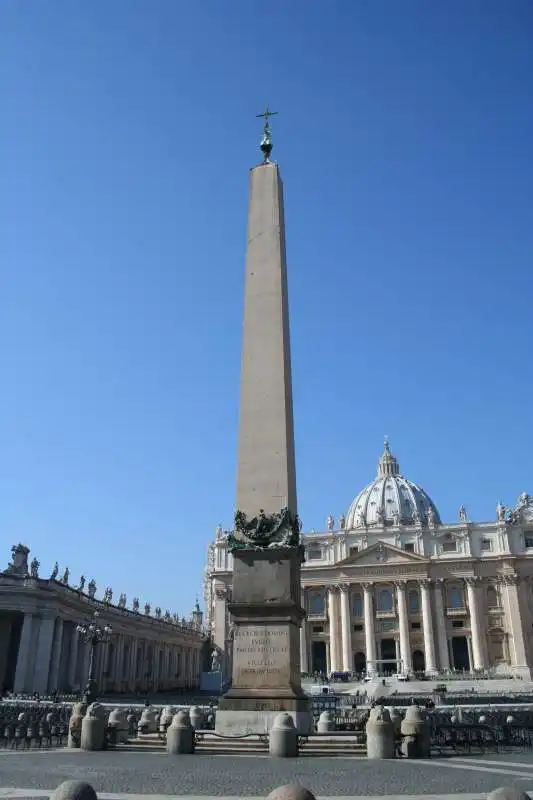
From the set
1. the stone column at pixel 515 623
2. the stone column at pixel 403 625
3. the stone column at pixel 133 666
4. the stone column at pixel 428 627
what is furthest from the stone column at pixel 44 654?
the stone column at pixel 515 623

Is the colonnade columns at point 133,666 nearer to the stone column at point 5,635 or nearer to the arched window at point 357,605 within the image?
the stone column at point 5,635

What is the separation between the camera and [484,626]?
93.4m

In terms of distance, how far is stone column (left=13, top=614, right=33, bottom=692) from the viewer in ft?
152

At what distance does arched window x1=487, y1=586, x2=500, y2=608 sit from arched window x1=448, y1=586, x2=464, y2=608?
366 cm

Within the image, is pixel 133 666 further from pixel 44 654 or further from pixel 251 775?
pixel 251 775

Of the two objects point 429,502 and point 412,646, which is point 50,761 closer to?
point 412,646

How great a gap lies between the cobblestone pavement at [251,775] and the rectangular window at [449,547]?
87320 millimetres

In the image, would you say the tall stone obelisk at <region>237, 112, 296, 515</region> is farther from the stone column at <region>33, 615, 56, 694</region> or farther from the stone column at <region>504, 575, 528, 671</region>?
the stone column at <region>504, 575, 528, 671</region>

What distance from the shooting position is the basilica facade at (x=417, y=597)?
93062 millimetres

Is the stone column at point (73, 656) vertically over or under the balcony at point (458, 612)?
under

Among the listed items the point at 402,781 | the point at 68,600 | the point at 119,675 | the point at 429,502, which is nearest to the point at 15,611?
the point at 68,600

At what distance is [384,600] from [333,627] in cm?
813

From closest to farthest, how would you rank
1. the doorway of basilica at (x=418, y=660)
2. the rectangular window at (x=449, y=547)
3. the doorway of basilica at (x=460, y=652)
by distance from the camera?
the doorway of basilica at (x=460, y=652) → the doorway of basilica at (x=418, y=660) → the rectangular window at (x=449, y=547)

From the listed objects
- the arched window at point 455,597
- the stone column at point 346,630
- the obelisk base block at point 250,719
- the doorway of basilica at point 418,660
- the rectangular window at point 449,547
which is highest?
the rectangular window at point 449,547
